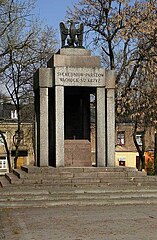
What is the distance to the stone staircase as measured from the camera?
44.4 ft

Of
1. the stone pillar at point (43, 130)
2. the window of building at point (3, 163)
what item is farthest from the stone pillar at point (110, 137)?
the window of building at point (3, 163)

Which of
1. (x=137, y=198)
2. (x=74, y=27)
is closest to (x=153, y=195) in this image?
(x=137, y=198)

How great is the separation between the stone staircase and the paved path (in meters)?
0.61

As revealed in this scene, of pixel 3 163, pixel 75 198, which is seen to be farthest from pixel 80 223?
pixel 3 163

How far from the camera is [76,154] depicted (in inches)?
741

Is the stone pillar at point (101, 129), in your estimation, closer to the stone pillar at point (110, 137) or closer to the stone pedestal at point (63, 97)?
the stone pedestal at point (63, 97)

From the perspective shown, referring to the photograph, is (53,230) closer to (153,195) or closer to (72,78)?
(153,195)

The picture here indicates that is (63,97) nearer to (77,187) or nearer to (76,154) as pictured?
(76,154)

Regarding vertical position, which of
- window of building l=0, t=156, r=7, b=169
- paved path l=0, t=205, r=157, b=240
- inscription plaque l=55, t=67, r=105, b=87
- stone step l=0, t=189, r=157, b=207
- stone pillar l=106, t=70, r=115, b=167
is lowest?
window of building l=0, t=156, r=7, b=169

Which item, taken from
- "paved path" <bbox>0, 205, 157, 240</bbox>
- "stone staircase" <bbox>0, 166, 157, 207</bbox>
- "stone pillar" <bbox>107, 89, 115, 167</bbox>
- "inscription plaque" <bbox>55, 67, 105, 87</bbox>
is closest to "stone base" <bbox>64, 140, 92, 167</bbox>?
"stone pillar" <bbox>107, 89, 115, 167</bbox>

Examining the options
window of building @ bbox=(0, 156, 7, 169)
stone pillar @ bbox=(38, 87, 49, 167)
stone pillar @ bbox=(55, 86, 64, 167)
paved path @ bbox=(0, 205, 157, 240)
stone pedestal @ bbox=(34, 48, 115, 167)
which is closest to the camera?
paved path @ bbox=(0, 205, 157, 240)

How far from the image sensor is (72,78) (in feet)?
57.9

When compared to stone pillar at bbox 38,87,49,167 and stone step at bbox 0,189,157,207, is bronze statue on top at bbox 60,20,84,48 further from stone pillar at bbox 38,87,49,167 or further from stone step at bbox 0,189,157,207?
stone step at bbox 0,189,157,207

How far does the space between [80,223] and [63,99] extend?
759cm
